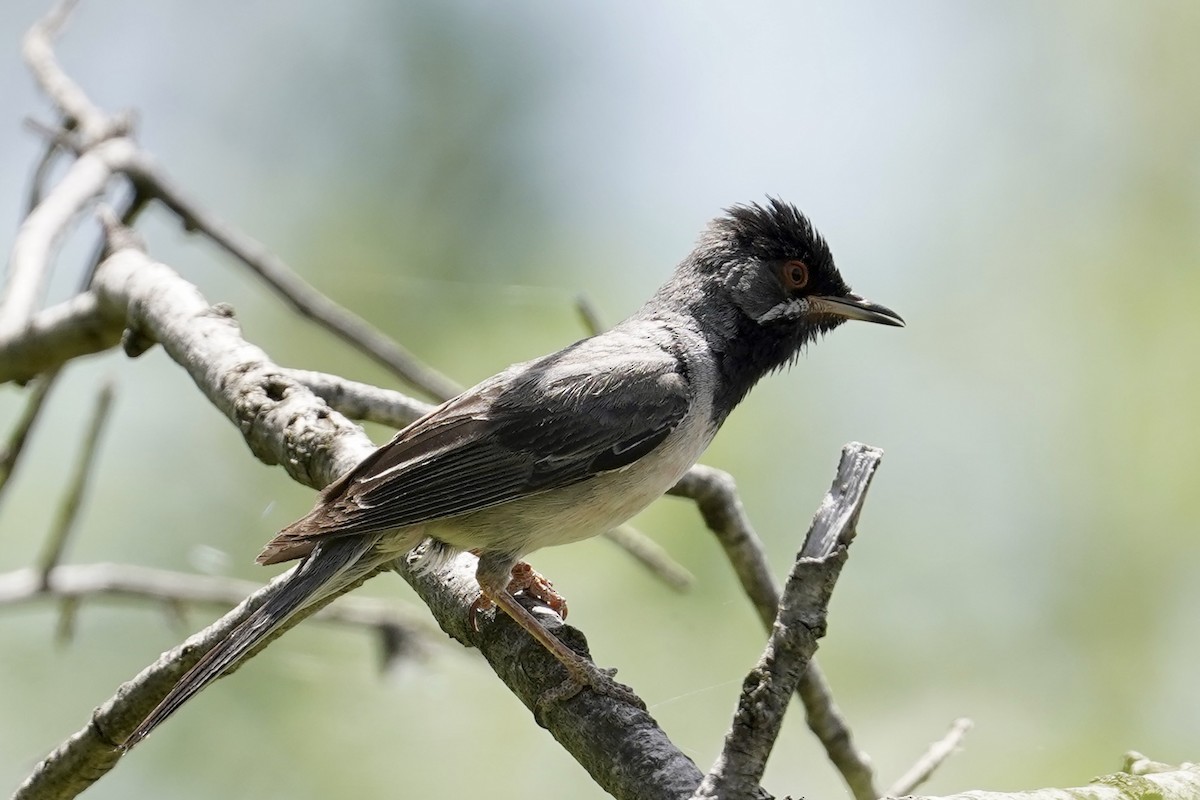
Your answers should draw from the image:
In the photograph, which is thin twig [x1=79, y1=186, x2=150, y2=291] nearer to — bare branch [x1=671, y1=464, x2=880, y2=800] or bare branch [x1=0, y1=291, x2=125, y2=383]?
bare branch [x1=0, y1=291, x2=125, y2=383]

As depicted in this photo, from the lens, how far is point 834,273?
480 cm

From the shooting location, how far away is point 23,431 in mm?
4844

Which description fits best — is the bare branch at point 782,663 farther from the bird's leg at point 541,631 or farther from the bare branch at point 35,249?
the bare branch at point 35,249

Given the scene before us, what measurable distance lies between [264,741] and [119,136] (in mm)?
4004

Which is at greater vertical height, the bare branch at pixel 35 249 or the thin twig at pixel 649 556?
the bare branch at pixel 35 249

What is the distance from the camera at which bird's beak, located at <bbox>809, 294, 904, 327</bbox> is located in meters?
4.72

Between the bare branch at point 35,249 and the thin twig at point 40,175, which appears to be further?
the thin twig at point 40,175

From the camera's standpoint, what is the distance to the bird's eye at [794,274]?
476 centimetres

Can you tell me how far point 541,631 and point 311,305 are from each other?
2.07 meters

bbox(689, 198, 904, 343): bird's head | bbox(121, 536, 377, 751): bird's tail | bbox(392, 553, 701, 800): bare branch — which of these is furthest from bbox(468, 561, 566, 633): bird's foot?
bbox(689, 198, 904, 343): bird's head

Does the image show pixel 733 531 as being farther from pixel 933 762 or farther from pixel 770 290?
pixel 933 762

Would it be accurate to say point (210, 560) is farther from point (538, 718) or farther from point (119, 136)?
point (538, 718)

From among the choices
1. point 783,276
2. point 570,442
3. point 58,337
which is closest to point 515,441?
point 570,442

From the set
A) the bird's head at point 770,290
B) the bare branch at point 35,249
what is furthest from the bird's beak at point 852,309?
the bare branch at point 35,249
